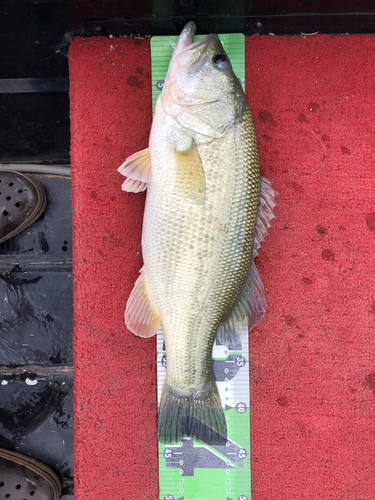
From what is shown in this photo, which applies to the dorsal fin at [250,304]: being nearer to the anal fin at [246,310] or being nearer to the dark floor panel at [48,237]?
the anal fin at [246,310]

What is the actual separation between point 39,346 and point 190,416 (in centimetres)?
102

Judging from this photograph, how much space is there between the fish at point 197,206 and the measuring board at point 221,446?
227 mm

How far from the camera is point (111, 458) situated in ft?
5.02

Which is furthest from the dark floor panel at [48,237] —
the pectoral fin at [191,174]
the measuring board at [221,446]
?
the pectoral fin at [191,174]

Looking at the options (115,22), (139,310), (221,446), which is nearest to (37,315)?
(139,310)

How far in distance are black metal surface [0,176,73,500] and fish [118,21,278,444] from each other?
2.47 ft

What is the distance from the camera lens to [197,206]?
1.16 meters

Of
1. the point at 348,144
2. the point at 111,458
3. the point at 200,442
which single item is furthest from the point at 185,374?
the point at 348,144

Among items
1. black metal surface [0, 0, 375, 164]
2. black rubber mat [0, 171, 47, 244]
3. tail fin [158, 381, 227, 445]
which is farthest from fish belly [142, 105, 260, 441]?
black rubber mat [0, 171, 47, 244]

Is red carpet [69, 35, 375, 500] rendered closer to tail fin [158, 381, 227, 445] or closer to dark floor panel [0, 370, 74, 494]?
tail fin [158, 381, 227, 445]

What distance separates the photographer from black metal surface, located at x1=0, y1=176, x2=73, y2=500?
1.85 m

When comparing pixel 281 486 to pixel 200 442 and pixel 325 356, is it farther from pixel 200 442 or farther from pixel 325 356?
pixel 325 356

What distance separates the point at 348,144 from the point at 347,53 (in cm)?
44

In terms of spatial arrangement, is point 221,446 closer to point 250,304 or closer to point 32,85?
point 250,304
